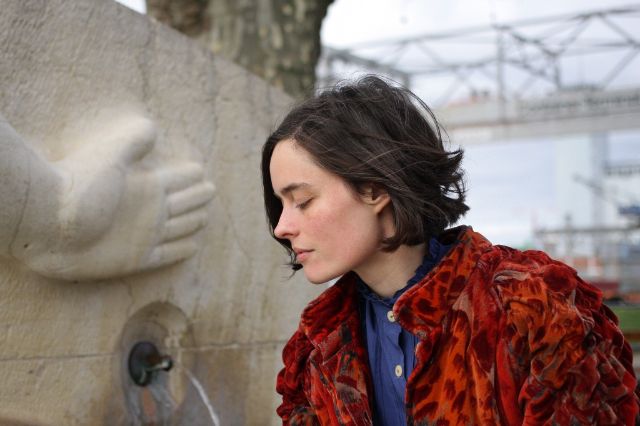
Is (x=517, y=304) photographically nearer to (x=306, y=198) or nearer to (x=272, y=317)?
(x=306, y=198)

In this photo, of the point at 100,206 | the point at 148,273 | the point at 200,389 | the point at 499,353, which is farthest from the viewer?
the point at 200,389

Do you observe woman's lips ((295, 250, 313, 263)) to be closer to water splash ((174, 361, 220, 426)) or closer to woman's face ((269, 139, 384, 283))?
woman's face ((269, 139, 384, 283))

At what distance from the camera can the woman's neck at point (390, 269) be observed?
158 centimetres

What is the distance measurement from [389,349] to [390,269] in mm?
156

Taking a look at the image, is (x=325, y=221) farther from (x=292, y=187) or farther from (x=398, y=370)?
(x=398, y=370)

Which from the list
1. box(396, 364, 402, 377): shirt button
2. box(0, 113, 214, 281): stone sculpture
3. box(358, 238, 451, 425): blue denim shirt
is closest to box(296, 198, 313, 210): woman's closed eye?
box(358, 238, 451, 425): blue denim shirt

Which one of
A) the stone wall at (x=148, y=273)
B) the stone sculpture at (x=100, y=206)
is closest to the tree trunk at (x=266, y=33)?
the stone wall at (x=148, y=273)

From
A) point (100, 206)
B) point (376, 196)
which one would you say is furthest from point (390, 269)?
point (100, 206)

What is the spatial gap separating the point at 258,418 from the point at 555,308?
5.23ft

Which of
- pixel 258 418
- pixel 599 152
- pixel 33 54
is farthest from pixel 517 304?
pixel 599 152

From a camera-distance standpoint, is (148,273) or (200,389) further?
(200,389)

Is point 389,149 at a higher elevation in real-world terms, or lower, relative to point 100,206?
higher

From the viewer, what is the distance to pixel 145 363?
240cm

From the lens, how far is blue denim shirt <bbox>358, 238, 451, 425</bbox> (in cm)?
152
